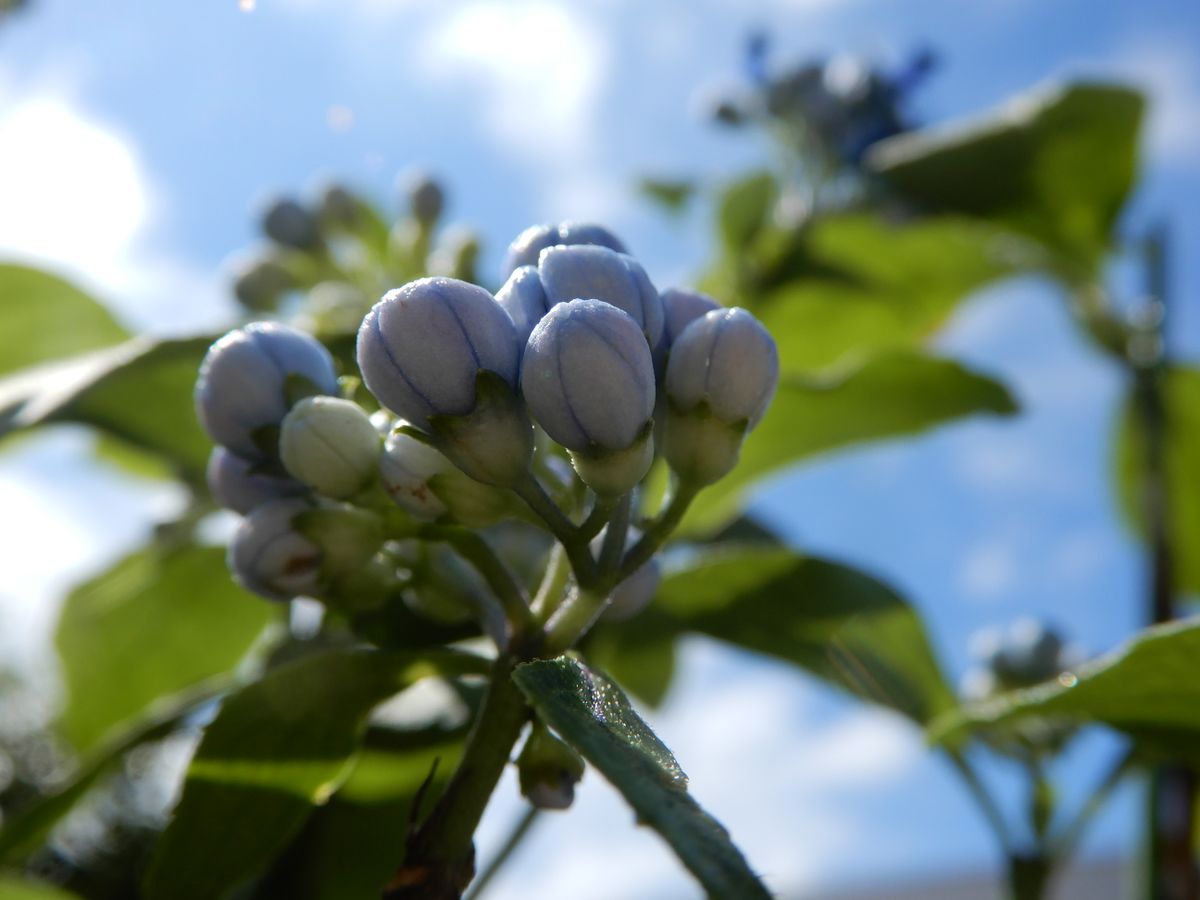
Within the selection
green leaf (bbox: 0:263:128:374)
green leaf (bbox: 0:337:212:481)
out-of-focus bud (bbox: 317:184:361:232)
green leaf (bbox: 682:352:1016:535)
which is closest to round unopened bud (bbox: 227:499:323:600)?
green leaf (bbox: 0:337:212:481)

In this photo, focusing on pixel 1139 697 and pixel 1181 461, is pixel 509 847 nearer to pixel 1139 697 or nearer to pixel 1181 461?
pixel 1139 697

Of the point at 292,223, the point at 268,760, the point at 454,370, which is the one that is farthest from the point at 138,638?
the point at 454,370

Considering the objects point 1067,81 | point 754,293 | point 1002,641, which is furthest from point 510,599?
point 1067,81

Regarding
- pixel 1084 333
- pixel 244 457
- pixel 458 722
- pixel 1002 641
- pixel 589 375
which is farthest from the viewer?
pixel 1084 333

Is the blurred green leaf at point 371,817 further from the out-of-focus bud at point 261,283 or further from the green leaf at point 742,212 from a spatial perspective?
the green leaf at point 742,212

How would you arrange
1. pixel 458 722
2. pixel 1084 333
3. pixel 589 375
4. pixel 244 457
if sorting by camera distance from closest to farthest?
pixel 589 375 < pixel 244 457 < pixel 458 722 < pixel 1084 333

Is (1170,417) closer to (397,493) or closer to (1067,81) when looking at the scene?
(1067,81)
